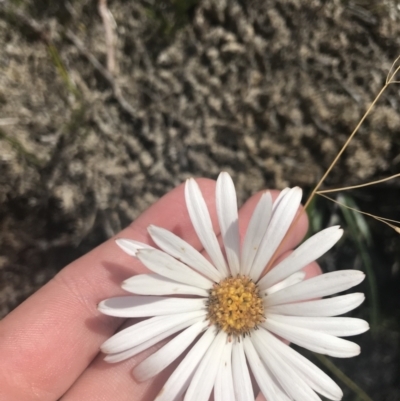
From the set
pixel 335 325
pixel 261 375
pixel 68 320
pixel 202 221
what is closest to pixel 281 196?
pixel 202 221

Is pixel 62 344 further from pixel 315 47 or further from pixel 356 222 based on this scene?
pixel 315 47

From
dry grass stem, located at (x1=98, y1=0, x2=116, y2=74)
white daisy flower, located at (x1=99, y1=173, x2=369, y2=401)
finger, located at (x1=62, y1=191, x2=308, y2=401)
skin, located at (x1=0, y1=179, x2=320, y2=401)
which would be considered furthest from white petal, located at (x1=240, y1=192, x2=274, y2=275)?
dry grass stem, located at (x1=98, y1=0, x2=116, y2=74)

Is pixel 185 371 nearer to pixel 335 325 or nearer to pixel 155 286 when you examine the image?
pixel 155 286

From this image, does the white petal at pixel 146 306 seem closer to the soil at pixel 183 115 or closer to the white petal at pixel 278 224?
the white petal at pixel 278 224

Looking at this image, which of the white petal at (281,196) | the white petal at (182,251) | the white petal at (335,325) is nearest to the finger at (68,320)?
the white petal at (182,251)

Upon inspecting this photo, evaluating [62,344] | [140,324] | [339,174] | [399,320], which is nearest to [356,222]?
[339,174]

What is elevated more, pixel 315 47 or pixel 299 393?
pixel 315 47

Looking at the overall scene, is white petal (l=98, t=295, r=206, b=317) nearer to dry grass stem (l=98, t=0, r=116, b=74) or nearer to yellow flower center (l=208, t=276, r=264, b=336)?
yellow flower center (l=208, t=276, r=264, b=336)
